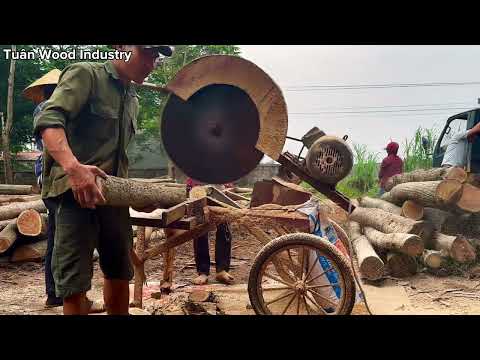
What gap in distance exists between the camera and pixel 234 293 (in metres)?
3.85

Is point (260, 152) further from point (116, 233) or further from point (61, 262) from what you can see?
point (61, 262)

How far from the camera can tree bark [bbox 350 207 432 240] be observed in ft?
16.8

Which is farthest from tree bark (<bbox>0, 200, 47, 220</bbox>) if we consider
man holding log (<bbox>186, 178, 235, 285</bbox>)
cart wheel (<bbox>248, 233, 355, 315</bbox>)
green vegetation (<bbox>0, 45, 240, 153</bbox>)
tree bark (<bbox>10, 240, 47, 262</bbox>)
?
green vegetation (<bbox>0, 45, 240, 153</bbox>)

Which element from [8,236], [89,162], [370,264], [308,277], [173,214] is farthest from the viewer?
[8,236]

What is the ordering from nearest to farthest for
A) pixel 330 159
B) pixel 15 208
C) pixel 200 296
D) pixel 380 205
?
pixel 200 296
pixel 330 159
pixel 15 208
pixel 380 205

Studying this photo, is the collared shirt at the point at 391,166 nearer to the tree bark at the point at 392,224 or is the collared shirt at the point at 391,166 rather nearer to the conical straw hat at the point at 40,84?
the tree bark at the point at 392,224

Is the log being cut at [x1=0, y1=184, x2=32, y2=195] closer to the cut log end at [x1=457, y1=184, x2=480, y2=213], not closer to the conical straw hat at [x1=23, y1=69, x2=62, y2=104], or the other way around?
the conical straw hat at [x1=23, y1=69, x2=62, y2=104]

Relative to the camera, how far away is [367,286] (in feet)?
15.0

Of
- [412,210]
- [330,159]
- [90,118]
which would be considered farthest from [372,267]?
[90,118]

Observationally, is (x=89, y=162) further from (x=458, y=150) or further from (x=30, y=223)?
(x=458, y=150)

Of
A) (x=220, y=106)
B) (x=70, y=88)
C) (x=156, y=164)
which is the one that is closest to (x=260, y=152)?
(x=220, y=106)

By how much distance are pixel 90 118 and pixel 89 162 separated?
24 cm

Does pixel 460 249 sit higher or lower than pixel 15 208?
lower

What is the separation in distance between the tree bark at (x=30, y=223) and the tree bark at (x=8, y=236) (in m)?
0.08
